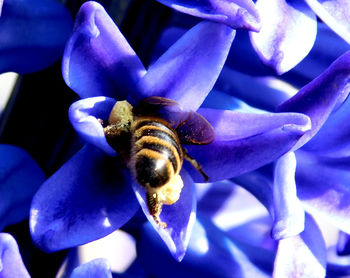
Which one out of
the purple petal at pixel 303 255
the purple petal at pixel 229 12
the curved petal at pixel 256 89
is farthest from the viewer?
the curved petal at pixel 256 89

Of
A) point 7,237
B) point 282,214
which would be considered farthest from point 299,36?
point 7,237

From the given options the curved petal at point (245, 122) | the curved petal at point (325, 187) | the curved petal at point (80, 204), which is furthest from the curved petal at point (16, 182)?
the curved petal at point (325, 187)

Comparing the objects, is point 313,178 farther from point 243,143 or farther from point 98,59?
point 98,59

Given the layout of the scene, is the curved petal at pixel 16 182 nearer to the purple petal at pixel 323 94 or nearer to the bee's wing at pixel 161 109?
the bee's wing at pixel 161 109

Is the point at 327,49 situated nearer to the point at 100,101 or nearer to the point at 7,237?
the point at 100,101

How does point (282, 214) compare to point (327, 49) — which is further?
point (327, 49)
